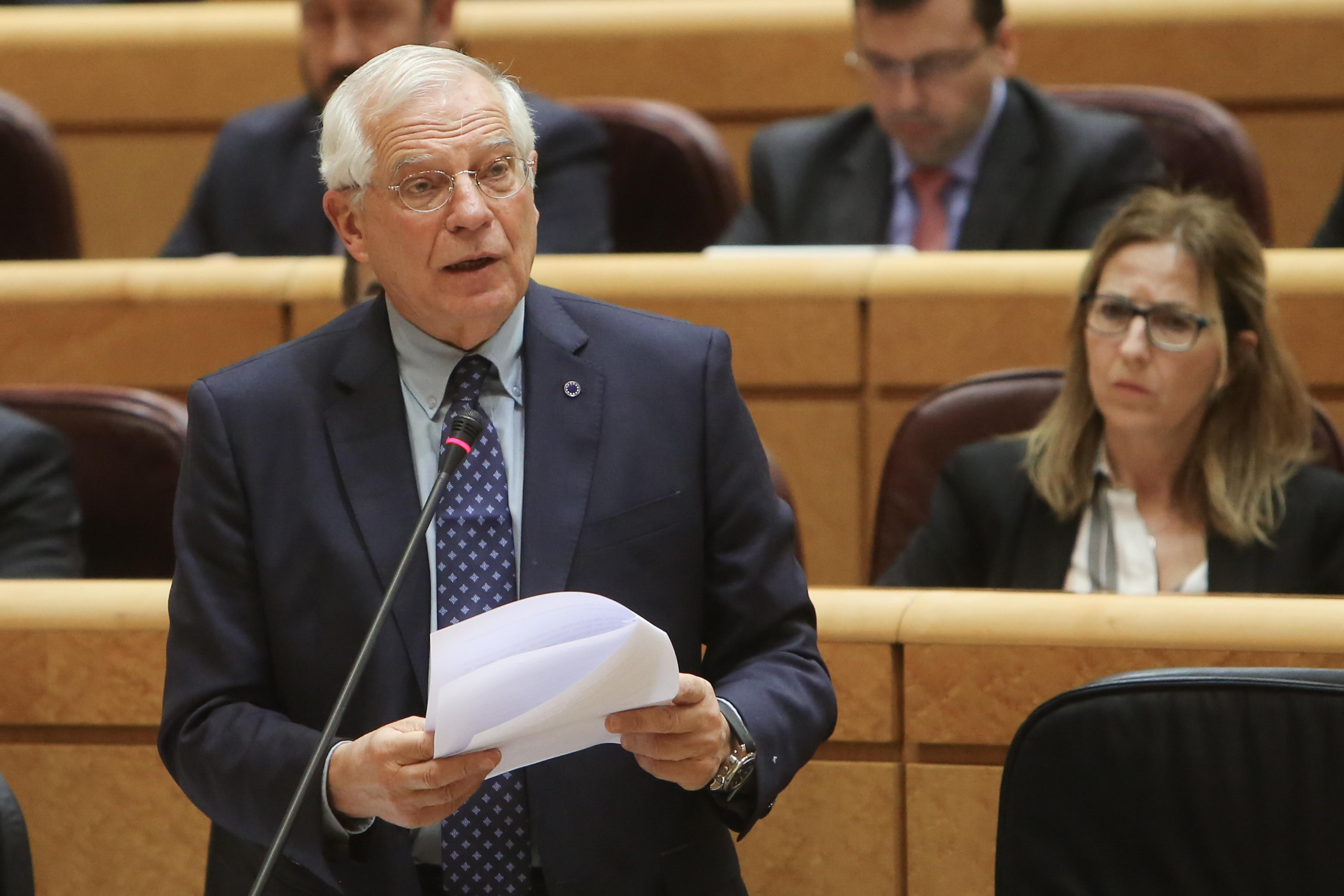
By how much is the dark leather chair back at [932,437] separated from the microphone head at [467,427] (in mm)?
702

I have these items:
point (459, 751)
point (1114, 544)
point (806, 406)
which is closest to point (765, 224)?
point (806, 406)

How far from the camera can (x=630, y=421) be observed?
0.88 m

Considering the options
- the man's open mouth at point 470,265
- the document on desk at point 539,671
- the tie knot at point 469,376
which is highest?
the man's open mouth at point 470,265

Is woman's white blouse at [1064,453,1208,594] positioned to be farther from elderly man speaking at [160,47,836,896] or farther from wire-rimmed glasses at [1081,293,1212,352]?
elderly man speaking at [160,47,836,896]

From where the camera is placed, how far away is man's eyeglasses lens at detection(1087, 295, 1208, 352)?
1352 mm

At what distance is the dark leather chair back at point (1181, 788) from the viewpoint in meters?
0.78

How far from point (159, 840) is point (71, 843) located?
0.06 metres

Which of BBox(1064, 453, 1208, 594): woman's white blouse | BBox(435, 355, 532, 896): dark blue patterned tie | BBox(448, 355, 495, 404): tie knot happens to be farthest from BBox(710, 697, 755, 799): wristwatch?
BBox(1064, 453, 1208, 594): woman's white blouse

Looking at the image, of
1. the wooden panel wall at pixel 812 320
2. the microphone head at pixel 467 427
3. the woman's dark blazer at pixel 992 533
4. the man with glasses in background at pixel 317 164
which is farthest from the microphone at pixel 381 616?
the man with glasses in background at pixel 317 164

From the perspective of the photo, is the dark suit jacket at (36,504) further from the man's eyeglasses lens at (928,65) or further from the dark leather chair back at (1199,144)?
the dark leather chair back at (1199,144)

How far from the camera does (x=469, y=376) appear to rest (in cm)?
88

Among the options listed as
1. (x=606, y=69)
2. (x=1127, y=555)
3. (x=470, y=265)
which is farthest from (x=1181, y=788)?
(x=606, y=69)

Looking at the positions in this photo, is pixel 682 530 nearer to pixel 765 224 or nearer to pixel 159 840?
pixel 159 840

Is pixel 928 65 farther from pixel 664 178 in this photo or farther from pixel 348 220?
pixel 348 220
